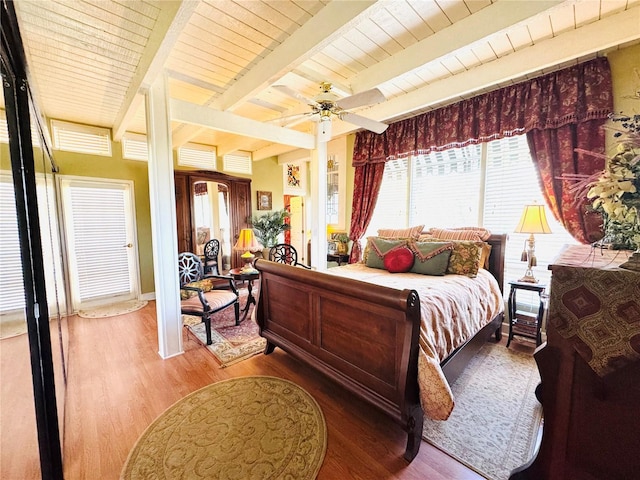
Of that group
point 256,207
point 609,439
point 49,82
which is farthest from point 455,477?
point 256,207

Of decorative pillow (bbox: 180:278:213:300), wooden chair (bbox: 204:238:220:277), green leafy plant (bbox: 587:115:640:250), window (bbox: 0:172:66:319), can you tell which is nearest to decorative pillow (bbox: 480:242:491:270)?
green leafy plant (bbox: 587:115:640:250)

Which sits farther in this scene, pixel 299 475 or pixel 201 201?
pixel 201 201

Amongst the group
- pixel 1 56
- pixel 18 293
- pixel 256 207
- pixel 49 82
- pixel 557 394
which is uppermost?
pixel 49 82

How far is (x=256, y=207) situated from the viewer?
5824mm

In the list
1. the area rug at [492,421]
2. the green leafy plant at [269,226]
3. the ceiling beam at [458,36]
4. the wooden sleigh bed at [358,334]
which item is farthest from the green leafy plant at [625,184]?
the green leafy plant at [269,226]

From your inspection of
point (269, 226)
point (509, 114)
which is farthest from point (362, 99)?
point (269, 226)

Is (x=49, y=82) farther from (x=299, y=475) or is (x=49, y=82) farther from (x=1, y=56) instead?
(x=299, y=475)

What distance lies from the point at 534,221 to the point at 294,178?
16.5 ft

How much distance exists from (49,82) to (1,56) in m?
2.05

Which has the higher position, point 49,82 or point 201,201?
point 49,82

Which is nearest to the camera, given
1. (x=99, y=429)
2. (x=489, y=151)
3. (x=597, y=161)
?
(x=99, y=429)

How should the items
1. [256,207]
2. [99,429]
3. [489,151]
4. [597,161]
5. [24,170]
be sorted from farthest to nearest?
1. [256,207]
2. [489,151]
3. [597,161]
4. [99,429]
5. [24,170]

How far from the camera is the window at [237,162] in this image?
17.6 feet

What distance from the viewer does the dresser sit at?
35.7 inches
